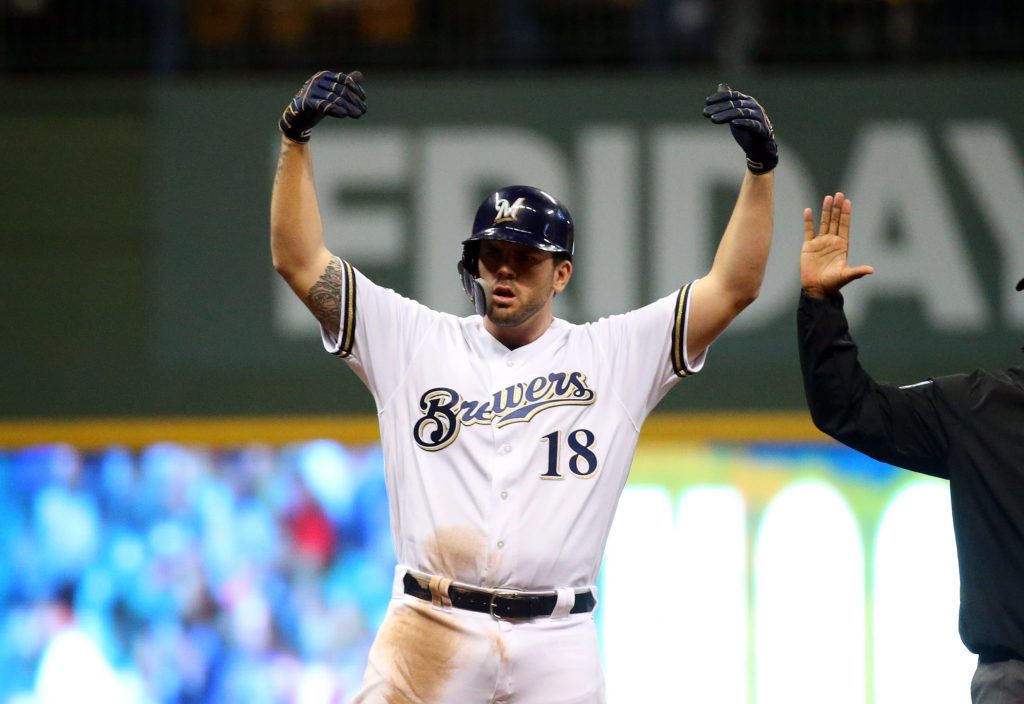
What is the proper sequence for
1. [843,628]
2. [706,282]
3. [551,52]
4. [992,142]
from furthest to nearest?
[551,52] < [992,142] < [843,628] < [706,282]

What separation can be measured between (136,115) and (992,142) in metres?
3.72

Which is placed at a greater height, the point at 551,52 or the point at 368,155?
the point at 551,52

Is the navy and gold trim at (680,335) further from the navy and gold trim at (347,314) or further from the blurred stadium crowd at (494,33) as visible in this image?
the blurred stadium crowd at (494,33)

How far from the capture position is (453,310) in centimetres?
607

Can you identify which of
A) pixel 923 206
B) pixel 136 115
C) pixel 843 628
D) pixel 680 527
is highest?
pixel 136 115

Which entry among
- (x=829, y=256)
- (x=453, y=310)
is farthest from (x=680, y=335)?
(x=453, y=310)

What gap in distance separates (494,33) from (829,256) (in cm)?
396

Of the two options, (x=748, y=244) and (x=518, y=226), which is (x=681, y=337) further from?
(x=518, y=226)

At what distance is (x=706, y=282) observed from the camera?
310 centimetres

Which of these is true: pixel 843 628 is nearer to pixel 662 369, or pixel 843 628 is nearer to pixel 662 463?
pixel 662 463

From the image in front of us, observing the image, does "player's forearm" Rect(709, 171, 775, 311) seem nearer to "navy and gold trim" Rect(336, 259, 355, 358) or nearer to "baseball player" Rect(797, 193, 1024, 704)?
"baseball player" Rect(797, 193, 1024, 704)

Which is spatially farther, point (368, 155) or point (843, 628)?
point (368, 155)

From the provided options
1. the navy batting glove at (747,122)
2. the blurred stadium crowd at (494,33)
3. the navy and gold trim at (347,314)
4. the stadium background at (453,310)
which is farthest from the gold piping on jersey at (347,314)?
Answer: the blurred stadium crowd at (494,33)

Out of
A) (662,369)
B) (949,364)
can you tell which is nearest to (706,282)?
(662,369)
